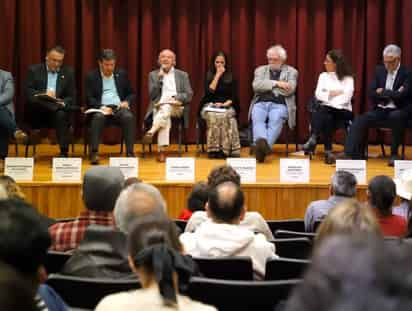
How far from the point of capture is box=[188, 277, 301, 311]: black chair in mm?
2260

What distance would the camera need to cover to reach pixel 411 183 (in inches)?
168

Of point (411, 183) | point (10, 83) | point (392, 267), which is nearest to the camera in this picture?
point (392, 267)

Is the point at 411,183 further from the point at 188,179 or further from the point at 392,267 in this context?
the point at 392,267

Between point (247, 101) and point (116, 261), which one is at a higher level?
point (247, 101)

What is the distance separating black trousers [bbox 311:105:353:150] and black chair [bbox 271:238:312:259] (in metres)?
3.66

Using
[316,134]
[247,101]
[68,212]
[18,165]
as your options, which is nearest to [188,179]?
[68,212]

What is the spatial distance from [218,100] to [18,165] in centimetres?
228

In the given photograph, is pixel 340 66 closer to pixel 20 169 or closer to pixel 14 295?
pixel 20 169

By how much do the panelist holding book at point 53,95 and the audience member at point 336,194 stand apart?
3.20 metres

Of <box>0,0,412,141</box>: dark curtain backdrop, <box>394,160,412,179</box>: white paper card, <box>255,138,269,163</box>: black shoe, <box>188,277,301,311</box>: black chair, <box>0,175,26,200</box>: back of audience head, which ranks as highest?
<box>0,0,412,141</box>: dark curtain backdrop

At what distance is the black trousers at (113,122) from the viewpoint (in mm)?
6359

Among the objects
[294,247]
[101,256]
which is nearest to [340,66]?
[294,247]

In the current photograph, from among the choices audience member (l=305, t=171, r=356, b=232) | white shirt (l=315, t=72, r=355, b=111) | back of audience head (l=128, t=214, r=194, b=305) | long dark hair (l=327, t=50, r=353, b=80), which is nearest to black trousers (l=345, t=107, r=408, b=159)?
white shirt (l=315, t=72, r=355, b=111)

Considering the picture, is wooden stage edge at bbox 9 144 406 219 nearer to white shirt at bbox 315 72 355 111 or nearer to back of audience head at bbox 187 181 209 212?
white shirt at bbox 315 72 355 111
